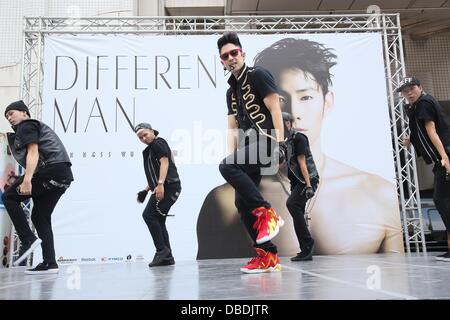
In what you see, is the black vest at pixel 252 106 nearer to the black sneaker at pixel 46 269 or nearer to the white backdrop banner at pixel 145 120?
the black sneaker at pixel 46 269

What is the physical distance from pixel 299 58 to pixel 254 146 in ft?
13.8

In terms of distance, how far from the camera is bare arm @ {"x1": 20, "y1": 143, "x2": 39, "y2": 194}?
3469 millimetres

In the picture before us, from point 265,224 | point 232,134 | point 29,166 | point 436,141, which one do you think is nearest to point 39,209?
point 29,166

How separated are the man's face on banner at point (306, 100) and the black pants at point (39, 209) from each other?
12.6 ft

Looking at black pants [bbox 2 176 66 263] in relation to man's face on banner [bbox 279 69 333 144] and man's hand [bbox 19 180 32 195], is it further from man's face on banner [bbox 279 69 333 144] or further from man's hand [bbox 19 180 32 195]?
man's face on banner [bbox 279 69 333 144]

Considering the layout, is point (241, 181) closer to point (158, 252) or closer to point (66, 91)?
point (158, 252)

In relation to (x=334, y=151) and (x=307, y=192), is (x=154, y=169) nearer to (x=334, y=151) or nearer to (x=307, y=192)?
(x=307, y=192)

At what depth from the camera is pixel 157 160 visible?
4781 mm

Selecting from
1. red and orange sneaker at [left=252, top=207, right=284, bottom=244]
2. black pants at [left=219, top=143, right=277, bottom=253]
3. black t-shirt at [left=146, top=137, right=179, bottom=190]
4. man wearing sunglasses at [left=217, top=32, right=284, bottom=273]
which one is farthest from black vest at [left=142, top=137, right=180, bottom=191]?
red and orange sneaker at [left=252, top=207, right=284, bottom=244]

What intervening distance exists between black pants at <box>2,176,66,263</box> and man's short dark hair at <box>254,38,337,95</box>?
Answer: 3994 millimetres

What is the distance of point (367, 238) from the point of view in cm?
618

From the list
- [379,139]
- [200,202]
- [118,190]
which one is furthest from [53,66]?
[379,139]

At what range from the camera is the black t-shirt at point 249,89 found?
296cm
